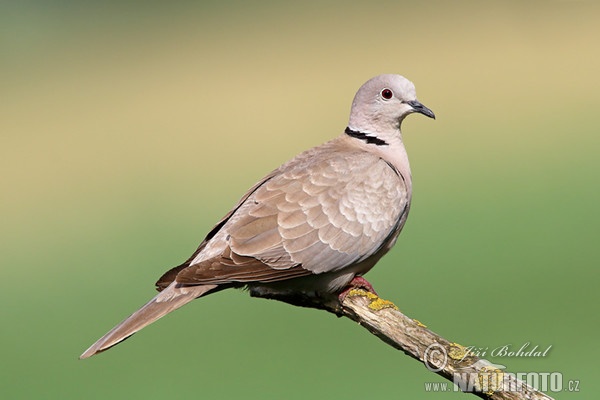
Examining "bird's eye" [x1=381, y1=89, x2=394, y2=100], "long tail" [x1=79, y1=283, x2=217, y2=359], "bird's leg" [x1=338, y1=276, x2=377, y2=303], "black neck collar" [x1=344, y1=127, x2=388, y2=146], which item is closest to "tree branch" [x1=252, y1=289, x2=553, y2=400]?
"bird's leg" [x1=338, y1=276, x2=377, y2=303]

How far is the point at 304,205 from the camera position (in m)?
4.38

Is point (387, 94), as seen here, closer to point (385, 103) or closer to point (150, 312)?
point (385, 103)

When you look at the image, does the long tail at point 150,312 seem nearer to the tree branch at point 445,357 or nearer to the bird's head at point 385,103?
the tree branch at point 445,357

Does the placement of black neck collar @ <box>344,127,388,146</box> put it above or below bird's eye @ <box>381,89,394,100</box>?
below

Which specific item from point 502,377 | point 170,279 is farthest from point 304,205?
point 502,377

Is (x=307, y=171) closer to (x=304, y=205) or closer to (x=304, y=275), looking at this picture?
(x=304, y=205)

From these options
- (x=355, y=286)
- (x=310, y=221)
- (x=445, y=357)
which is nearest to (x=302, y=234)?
(x=310, y=221)

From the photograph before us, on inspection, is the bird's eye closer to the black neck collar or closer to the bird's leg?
the black neck collar

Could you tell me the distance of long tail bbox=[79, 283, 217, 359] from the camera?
4.01 metres

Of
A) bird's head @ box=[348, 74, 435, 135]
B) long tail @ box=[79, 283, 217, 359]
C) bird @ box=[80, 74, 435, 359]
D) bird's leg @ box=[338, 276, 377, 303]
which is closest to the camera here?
long tail @ box=[79, 283, 217, 359]

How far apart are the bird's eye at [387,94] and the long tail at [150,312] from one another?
4.08 ft

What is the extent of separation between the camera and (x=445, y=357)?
12.5ft

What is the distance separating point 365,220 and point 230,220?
0.56 metres

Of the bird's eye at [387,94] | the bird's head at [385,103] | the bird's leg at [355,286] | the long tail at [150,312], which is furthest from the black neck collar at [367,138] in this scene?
the long tail at [150,312]
